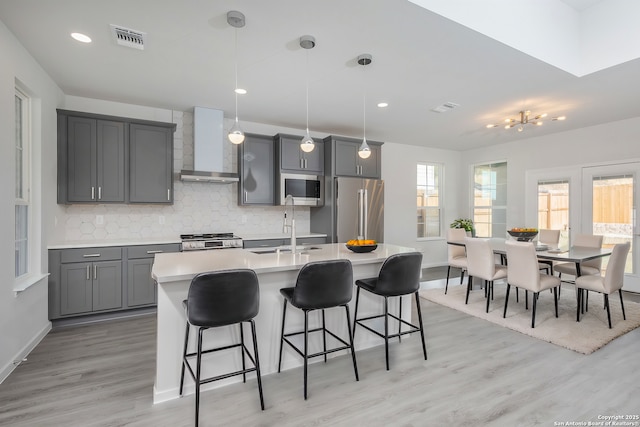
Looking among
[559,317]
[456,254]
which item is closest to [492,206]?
[456,254]

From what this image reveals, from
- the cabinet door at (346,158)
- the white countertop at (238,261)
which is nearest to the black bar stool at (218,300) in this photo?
the white countertop at (238,261)

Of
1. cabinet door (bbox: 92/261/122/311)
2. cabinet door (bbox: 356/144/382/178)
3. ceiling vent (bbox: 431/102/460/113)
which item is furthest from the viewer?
cabinet door (bbox: 356/144/382/178)

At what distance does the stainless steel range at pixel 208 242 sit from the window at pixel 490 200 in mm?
5525

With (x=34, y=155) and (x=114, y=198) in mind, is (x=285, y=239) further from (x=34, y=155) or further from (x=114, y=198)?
(x=34, y=155)

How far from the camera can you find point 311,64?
2971 mm

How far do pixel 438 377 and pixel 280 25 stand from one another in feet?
9.75

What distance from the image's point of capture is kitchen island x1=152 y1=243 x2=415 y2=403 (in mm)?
2100

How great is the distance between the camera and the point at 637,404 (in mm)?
2043

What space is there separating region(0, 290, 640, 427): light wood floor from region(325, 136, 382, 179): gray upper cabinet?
286 cm

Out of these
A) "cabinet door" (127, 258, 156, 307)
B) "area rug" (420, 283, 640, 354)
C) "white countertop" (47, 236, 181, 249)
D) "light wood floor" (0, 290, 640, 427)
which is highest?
"white countertop" (47, 236, 181, 249)

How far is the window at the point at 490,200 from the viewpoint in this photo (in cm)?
657

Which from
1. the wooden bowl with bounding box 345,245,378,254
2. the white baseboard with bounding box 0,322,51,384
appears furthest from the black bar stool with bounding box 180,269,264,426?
the white baseboard with bounding box 0,322,51,384

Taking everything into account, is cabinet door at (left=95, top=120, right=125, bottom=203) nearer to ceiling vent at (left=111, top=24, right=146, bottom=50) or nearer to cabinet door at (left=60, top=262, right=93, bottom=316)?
cabinet door at (left=60, top=262, right=93, bottom=316)

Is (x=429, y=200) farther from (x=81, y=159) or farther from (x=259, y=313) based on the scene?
(x=81, y=159)
